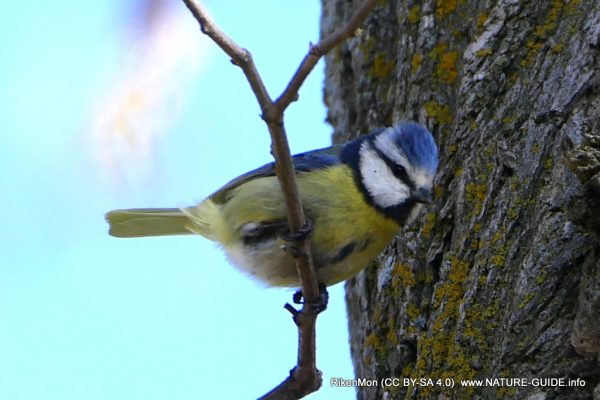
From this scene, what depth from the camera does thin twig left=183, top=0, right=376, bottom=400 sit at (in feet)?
5.90

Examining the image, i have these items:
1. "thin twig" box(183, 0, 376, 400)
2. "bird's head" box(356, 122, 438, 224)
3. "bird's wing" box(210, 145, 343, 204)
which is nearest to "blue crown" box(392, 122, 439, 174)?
"bird's head" box(356, 122, 438, 224)

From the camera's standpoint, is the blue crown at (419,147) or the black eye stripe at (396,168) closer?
the blue crown at (419,147)

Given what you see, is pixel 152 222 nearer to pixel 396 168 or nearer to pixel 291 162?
pixel 396 168

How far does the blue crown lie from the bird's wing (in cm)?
26

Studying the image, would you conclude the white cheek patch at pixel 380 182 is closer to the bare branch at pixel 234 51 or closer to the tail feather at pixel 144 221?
the tail feather at pixel 144 221

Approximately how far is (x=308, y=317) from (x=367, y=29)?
1.56 m

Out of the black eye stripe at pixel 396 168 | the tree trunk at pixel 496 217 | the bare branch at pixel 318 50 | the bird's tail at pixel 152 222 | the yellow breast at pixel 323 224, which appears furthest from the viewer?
the bird's tail at pixel 152 222

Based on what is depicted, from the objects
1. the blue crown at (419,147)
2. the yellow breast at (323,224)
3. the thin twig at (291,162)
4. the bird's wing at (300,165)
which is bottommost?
the thin twig at (291,162)

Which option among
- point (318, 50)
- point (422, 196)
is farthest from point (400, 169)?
point (318, 50)

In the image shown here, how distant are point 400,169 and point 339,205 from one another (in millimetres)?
245

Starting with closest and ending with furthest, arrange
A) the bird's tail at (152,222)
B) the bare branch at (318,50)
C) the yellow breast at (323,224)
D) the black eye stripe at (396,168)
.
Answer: the bare branch at (318,50), the yellow breast at (323,224), the black eye stripe at (396,168), the bird's tail at (152,222)

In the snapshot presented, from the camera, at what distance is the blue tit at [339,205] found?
9.16ft

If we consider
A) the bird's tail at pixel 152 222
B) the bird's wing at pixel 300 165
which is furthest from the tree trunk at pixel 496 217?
the bird's tail at pixel 152 222

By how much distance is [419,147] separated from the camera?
2781mm
